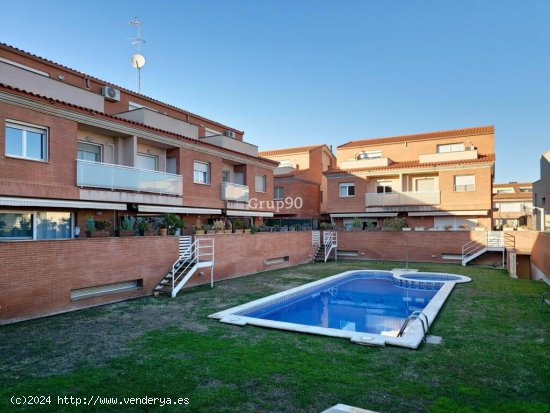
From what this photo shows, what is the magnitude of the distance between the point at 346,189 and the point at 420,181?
5939mm

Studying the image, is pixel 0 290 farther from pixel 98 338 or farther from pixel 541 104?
pixel 541 104

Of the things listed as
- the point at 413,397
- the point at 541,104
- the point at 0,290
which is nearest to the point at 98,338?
the point at 0,290

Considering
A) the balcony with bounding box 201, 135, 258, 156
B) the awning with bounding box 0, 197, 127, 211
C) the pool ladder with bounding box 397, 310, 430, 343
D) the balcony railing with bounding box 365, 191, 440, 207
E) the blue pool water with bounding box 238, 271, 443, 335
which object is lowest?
the blue pool water with bounding box 238, 271, 443, 335

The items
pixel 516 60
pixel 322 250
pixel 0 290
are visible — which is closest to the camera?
pixel 0 290

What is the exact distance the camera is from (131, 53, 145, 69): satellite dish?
22.8 m

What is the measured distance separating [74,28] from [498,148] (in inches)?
1216

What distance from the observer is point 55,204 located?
514 inches

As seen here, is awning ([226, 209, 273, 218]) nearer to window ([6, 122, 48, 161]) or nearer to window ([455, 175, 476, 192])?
window ([6, 122, 48, 161])

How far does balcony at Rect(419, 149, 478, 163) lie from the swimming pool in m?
13.4

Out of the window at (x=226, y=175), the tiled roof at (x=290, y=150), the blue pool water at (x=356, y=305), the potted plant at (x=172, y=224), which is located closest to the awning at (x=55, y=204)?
the potted plant at (x=172, y=224)

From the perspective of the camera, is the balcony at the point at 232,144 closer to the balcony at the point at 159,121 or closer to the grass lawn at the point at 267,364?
the balcony at the point at 159,121

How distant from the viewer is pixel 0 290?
942 cm

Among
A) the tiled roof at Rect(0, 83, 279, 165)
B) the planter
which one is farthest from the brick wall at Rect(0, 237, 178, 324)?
the tiled roof at Rect(0, 83, 279, 165)

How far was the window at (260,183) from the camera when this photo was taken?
25875 millimetres
